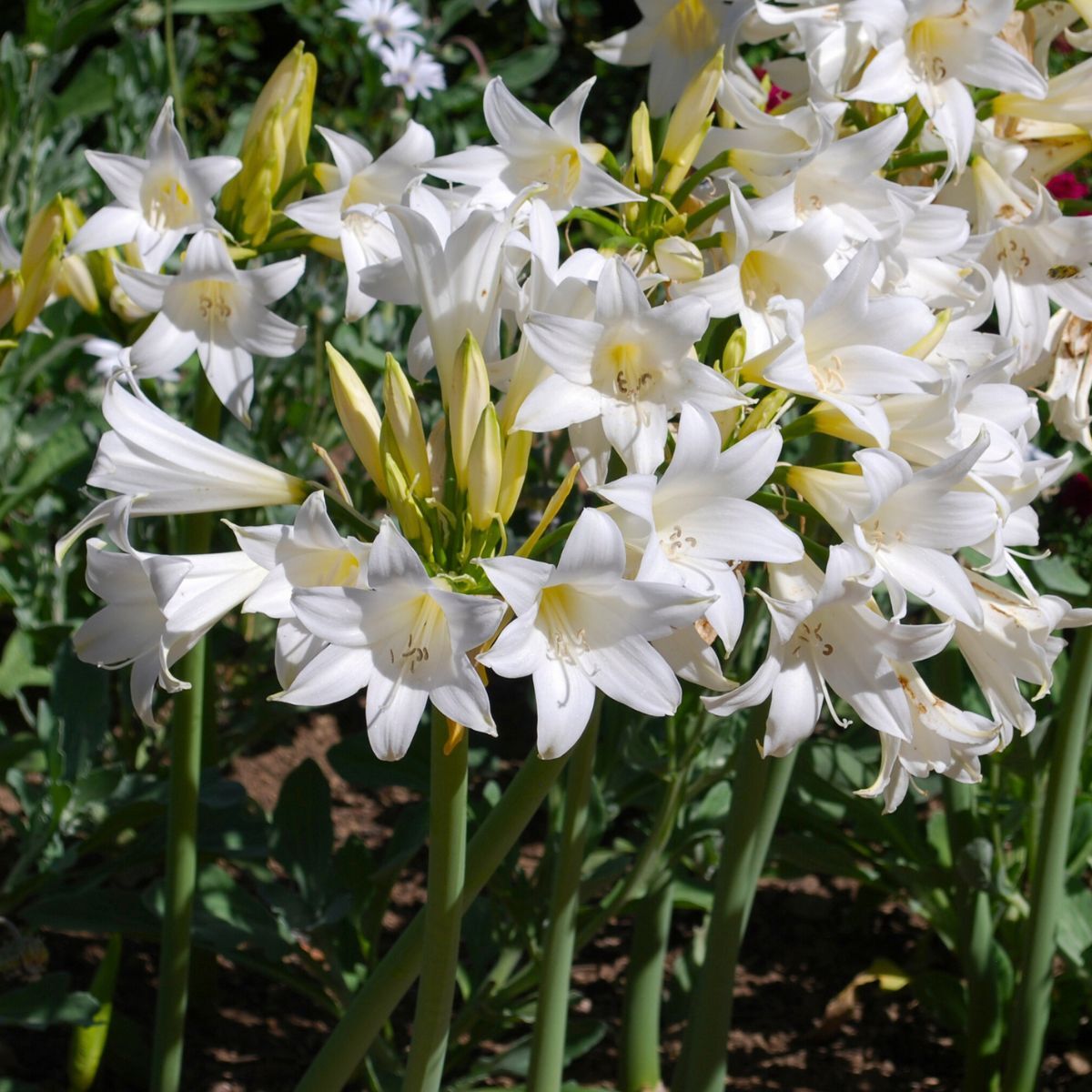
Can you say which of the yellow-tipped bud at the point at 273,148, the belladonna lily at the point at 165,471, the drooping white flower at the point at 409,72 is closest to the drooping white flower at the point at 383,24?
the drooping white flower at the point at 409,72

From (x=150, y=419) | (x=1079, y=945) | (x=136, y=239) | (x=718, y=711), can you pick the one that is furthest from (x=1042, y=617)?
(x=1079, y=945)

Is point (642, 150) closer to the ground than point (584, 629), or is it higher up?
higher up

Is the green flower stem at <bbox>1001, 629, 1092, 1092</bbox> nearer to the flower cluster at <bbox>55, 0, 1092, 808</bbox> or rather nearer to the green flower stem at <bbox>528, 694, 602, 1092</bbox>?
the flower cluster at <bbox>55, 0, 1092, 808</bbox>

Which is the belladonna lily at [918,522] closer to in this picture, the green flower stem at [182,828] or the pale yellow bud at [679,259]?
the pale yellow bud at [679,259]

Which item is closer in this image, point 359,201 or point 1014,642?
point 1014,642

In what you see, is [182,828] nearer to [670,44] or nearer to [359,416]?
A: [359,416]

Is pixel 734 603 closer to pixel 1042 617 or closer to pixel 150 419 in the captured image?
pixel 1042 617

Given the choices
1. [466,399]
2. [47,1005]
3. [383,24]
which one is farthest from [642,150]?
[383,24]
